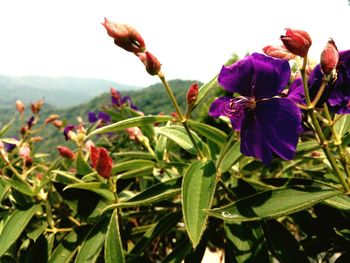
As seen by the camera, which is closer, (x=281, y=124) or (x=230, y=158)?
(x=281, y=124)

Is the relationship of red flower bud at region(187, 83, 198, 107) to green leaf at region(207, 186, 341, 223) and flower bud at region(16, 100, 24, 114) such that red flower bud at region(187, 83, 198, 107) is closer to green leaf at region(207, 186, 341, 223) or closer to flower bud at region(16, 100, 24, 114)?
green leaf at region(207, 186, 341, 223)

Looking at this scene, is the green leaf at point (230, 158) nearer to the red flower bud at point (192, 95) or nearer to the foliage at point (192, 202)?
the foliage at point (192, 202)

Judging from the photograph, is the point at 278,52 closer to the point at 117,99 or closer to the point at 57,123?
the point at 57,123

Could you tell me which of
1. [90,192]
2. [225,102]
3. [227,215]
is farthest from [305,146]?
[90,192]

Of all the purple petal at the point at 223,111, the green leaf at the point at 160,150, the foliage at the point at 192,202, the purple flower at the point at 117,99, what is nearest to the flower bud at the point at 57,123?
the purple flower at the point at 117,99

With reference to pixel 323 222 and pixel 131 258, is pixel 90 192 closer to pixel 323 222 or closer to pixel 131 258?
pixel 131 258

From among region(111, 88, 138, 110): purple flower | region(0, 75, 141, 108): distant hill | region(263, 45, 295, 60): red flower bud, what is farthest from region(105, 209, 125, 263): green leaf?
region(0, 75, 141, 108): distant hill

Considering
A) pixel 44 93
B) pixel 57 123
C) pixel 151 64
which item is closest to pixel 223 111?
pixel 151 64
